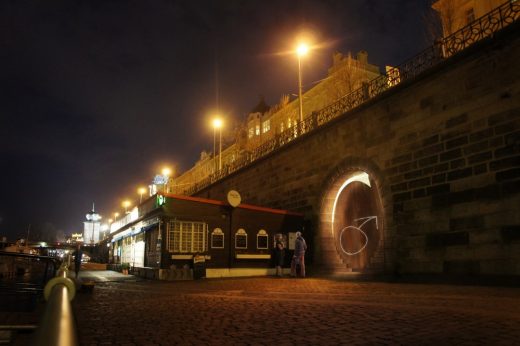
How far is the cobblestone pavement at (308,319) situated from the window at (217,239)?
9860 millimetres

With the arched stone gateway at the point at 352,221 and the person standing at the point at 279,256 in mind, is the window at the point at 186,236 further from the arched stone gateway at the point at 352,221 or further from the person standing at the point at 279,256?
the arched stone gateway at the point at 352,221

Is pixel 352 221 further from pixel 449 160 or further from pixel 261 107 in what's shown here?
pixel 261 107

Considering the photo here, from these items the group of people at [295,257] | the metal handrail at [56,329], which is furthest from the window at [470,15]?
the metal handrail at [56,329]

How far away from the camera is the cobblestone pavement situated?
538cm

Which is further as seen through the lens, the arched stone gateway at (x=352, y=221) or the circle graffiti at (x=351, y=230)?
the circle graffiti at (x=351, y=230)

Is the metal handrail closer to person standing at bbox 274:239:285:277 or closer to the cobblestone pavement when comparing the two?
the cobblestone pavement

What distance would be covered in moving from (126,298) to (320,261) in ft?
39.6

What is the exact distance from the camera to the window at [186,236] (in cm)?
1936

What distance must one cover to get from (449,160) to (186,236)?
11.9m

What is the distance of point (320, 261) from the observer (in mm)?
20891

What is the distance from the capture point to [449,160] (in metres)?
14.6

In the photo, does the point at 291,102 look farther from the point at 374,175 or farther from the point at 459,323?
the point at 459,323

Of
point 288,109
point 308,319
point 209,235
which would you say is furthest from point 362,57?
point 308,319

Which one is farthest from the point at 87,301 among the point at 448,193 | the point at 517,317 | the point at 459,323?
the point at 448,193
